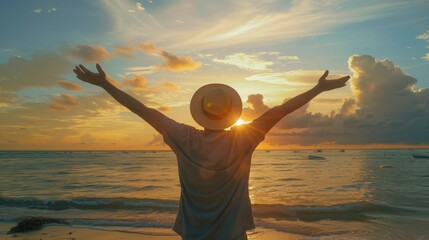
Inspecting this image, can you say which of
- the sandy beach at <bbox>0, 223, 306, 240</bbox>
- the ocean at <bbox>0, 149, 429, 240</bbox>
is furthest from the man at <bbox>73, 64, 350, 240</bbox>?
the ocean at <bbox>0, 149, 429, 240</bbox>

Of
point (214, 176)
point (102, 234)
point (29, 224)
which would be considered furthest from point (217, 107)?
point (29, 224)

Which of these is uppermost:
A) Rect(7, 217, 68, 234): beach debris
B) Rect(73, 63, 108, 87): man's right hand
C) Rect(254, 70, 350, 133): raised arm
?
Rect(73, 63, 108, 87): man's right hand

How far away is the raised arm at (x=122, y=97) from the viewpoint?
109 inches

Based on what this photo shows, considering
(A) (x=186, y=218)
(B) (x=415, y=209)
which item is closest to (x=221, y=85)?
(A) (x=186, y=218)

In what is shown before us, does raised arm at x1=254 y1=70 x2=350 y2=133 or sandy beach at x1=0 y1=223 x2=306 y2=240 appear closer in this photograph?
raised arm at x1=254 y1=70 x2=350 y2=133

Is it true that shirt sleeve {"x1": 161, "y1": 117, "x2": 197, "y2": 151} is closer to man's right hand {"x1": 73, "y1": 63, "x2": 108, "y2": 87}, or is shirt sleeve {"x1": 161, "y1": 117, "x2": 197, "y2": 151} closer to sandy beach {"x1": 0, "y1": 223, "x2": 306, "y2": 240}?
man's right hand {"x1": 73, "y1": 63, "x2": 108, "y2": 87}

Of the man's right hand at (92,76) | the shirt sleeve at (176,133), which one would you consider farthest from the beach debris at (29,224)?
the shirt sleeve at (176,133)

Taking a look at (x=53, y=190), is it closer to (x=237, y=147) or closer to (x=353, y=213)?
(x=353, y=213)

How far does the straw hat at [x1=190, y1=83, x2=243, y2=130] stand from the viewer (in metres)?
2.61

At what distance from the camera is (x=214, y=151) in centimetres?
262

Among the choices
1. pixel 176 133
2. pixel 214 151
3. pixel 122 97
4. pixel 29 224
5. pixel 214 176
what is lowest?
pixel 29 224

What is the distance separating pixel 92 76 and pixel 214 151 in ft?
3.74

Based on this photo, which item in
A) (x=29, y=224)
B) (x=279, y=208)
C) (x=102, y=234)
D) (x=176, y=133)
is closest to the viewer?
(x=176, y=133)

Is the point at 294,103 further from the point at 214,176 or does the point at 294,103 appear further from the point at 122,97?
the point at 122,97
